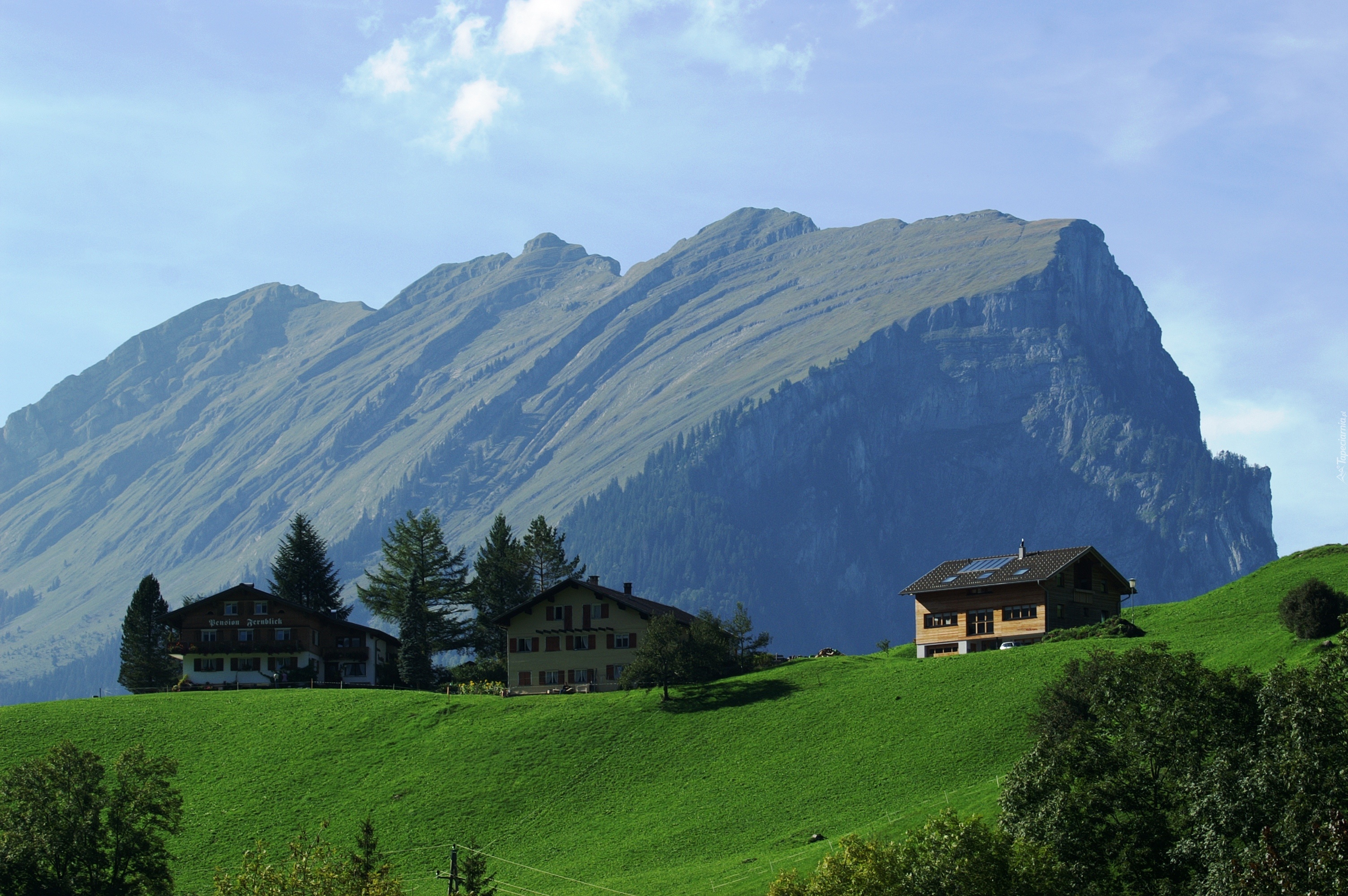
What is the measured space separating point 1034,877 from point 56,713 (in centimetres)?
7964

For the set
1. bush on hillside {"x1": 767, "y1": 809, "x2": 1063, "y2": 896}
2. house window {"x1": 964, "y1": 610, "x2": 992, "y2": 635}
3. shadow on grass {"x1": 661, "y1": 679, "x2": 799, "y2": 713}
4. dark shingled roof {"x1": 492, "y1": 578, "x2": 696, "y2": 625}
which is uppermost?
dark shingled roof {"x1": 492, "y1": 578, "x2": 696, "y2": 625}

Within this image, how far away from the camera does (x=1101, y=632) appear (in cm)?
9962

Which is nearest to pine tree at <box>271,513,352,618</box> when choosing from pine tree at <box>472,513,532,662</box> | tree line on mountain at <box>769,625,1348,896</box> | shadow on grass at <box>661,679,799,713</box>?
pine tree at <box>472,513,532,662</box>

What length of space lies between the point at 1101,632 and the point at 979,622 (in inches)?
614

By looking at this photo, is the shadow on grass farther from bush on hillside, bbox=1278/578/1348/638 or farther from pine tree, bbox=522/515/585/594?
pine tree, bbox=522/515/585/594

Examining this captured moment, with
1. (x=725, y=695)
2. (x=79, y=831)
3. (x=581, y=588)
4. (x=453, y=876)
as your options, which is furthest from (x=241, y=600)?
(x=453, y=876)

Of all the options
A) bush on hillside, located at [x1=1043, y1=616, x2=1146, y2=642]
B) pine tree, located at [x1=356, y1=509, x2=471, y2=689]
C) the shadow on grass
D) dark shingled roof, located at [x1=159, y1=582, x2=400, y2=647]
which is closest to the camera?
bush on hillside, located at [x1=1043, y1=616, x2=1146, y2=642]

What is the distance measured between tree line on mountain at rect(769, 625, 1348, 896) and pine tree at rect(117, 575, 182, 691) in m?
98.1

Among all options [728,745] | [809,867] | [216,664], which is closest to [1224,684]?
[809,867]

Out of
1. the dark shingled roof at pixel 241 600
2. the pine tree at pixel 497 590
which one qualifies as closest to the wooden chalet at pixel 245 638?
the dark shingled roof at pixel 241 600

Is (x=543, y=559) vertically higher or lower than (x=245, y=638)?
higher

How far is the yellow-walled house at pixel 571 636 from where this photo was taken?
120750 mm

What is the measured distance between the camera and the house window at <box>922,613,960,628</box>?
11600 centimetres

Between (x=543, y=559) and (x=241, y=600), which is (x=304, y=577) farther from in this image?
(x=543, y=559)
